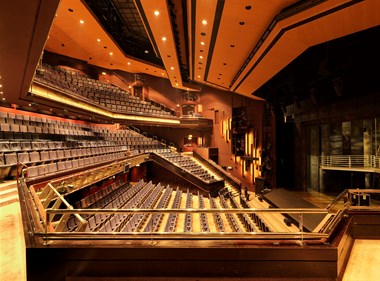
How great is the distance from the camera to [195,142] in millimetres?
13109

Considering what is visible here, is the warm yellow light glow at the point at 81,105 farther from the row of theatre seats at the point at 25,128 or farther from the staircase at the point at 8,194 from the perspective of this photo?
the staircase at the point at 8,194

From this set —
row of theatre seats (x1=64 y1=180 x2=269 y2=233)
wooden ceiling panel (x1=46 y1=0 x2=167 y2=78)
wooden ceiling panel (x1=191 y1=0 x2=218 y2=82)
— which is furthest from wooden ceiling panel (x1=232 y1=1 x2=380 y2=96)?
wooden ceiling panel (x1=46 y1=0 x2=167 y2=78)

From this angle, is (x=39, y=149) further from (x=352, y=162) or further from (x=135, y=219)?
(x=352, y=162)

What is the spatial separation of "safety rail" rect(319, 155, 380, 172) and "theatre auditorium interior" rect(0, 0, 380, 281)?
0.16 feet

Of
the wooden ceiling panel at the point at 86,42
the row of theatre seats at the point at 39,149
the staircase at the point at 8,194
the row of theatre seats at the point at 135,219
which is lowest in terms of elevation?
the row of theatre seats at the point at 135,219

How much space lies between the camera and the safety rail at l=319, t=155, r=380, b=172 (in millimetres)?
5841

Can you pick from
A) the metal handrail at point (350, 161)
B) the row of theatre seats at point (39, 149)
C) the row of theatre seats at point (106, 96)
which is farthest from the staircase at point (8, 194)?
the metal handrail at point (350, 161)

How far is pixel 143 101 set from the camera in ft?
42.3

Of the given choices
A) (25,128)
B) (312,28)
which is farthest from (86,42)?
(312,28)

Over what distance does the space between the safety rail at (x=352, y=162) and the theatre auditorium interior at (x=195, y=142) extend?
0.05m

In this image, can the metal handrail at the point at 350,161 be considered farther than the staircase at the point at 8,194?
Yes

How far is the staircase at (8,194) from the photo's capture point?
2509 mm

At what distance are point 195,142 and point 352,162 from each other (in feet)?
26.4

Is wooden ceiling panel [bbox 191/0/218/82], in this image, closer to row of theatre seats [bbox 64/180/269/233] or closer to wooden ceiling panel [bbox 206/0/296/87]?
wooden ceiling panel [bbox 206/0/296/87]
